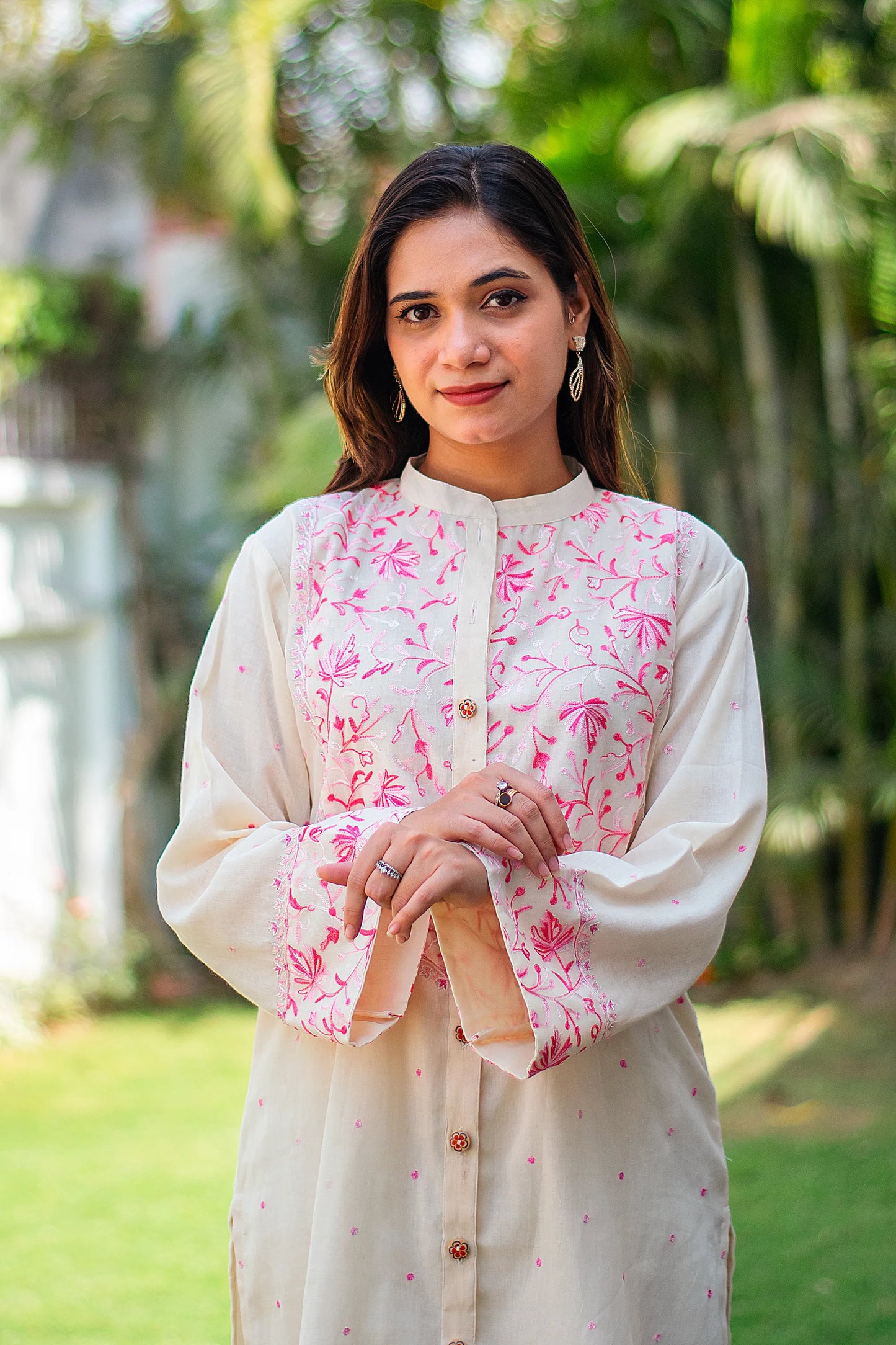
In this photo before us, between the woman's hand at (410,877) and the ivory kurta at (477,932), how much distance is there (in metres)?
0.05

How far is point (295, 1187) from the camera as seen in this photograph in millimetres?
1627

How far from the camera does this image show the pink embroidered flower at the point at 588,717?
1.60 m

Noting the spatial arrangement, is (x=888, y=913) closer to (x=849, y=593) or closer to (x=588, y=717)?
(x=849, y=593)

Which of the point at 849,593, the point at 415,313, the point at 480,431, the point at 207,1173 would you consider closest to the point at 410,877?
the point at 480,431

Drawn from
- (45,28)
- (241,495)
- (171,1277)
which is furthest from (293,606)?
(45,28)

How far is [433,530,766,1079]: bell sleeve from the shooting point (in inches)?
58.3

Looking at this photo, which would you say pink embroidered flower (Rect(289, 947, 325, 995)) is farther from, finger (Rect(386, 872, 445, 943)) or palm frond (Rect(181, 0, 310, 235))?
palm frond (Rect(181, 0, 310, 235))

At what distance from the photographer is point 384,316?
1.78 m

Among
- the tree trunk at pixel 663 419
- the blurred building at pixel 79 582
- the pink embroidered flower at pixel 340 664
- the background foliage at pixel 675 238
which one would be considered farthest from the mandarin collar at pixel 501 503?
the tree trunk at pixel 663 419

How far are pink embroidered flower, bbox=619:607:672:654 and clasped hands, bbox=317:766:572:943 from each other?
264 millimetres

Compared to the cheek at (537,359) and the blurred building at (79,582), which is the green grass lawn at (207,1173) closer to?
the blurred building at (79,582)

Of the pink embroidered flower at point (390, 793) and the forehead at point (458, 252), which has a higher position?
the forehead at point (458, 252)

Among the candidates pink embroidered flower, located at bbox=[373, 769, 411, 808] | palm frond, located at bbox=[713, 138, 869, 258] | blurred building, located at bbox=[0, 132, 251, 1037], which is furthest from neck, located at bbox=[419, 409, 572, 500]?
blurred building, located at bbox=[0, 132, 251, 1037]

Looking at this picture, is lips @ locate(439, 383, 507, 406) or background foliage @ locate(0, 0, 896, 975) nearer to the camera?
lips @ locate(439, 383, 507, 406)
